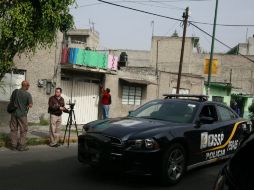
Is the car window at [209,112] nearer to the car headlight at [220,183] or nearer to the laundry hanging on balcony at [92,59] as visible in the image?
the car headlight at [220,183]

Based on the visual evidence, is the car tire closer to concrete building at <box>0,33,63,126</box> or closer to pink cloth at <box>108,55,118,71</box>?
concrete building at <box>0,33,63,126</box>

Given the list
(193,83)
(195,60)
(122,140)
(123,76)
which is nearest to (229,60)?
(195,60)

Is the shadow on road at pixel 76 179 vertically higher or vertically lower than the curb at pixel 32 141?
higher

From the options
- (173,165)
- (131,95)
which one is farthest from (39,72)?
(173,165)

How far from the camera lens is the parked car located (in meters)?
2.76

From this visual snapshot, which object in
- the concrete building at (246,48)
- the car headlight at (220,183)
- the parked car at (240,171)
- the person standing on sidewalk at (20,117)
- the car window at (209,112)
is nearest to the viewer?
the parked car at (240,171)

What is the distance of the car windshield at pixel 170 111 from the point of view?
8.12 meters

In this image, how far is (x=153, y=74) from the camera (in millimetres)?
25047

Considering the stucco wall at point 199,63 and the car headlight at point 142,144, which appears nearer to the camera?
the car headlight at point 142,144

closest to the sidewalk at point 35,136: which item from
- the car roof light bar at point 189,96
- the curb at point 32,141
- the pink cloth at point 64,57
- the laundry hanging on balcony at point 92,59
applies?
the curb at point 32,141

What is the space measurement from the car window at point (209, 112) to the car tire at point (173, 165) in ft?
4.35

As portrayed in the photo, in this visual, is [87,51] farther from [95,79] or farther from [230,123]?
[230,123]

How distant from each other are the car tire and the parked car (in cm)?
380

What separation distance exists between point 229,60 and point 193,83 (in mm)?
18267
